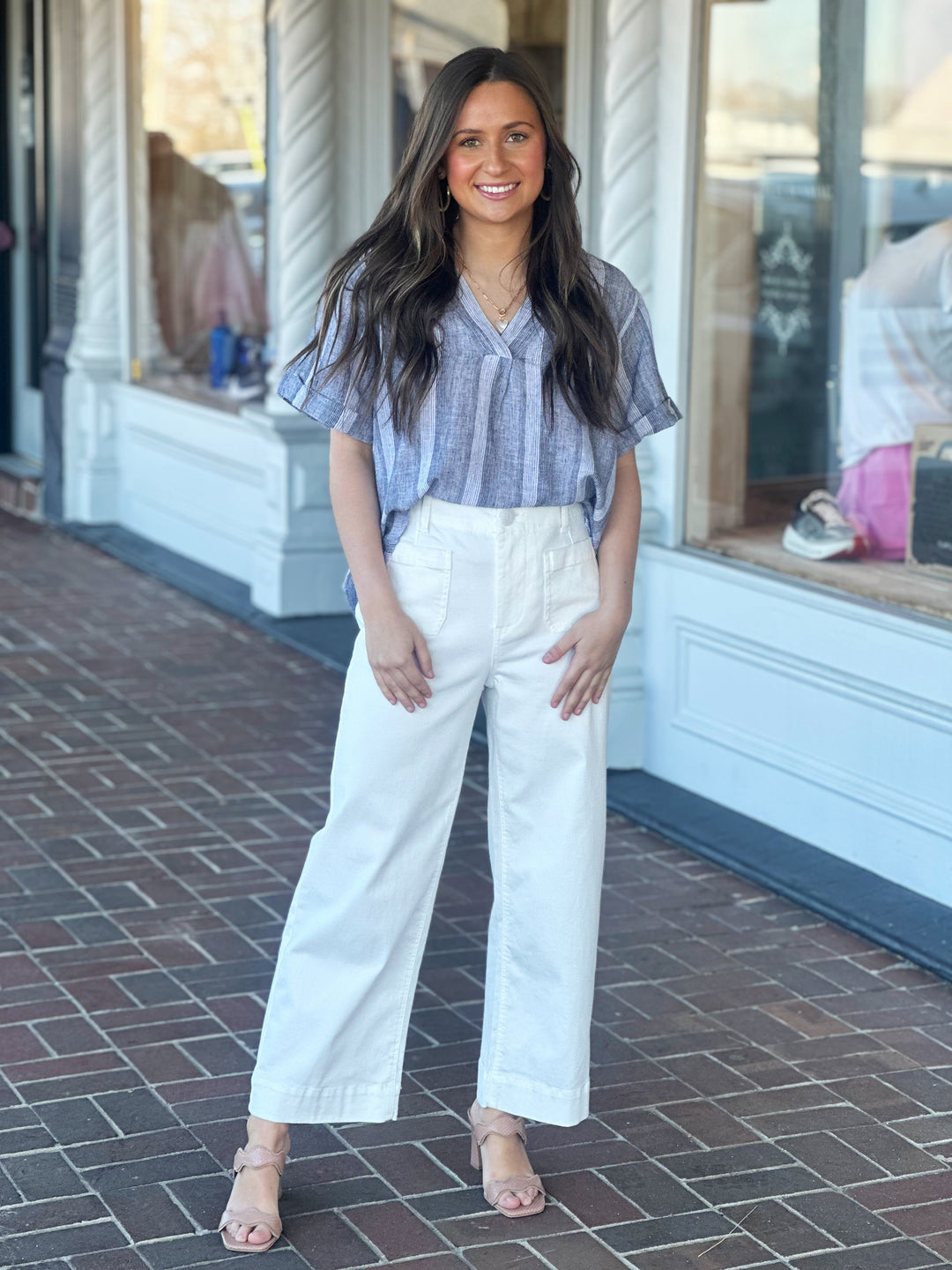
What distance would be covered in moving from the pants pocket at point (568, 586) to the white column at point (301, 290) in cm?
415

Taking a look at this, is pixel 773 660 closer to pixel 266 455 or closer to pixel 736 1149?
pixel 736 1149

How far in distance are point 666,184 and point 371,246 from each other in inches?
101

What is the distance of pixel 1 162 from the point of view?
1047cm

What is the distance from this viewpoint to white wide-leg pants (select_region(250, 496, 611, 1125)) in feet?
8.81

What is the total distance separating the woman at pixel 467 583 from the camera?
104 inches

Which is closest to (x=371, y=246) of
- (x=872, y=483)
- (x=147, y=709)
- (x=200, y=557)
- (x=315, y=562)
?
(x=872, y=483)

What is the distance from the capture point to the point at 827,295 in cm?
505

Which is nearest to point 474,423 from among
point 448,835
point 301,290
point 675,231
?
point 448,835

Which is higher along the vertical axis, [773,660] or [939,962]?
[773,660]

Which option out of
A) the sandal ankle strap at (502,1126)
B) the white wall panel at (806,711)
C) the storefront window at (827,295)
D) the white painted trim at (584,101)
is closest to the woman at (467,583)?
the sandal ankle strap at (502,1126)

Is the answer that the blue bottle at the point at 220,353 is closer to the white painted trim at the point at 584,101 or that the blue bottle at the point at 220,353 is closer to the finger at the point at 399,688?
the white painted trim at the point at 584,101

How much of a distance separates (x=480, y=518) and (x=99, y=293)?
22.1 ft

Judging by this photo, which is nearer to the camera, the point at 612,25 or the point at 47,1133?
the point at 47,1133

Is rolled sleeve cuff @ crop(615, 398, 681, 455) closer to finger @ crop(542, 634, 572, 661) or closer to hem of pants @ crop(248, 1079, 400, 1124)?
finger @ crop(542, 634, 572, 661)
